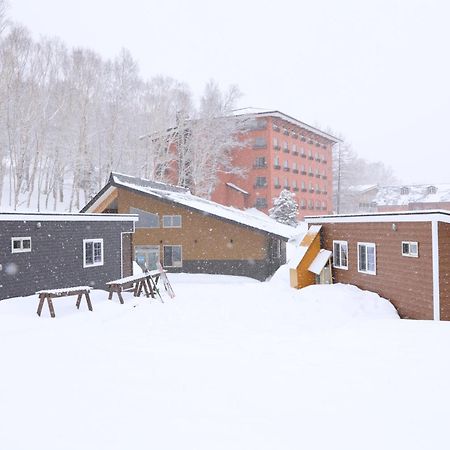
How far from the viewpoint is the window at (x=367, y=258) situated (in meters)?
16.7

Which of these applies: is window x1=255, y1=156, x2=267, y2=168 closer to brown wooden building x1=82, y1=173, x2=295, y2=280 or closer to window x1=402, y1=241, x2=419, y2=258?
brown wooden building x1=82, y1=173, x2=295, y2=280

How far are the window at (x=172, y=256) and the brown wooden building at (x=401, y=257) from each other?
35.5 feet

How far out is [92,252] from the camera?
19203mm

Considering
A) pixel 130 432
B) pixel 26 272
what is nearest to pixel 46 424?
pixel 130 432

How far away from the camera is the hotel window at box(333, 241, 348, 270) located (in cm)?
1848

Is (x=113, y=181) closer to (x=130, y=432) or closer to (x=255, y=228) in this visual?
(x=255, y=228)

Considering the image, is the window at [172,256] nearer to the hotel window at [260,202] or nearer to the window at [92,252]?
the window at [92,252]

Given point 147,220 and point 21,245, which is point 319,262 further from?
point 147,220

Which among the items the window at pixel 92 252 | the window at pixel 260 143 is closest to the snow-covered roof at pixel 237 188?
the window at pixel 260 143

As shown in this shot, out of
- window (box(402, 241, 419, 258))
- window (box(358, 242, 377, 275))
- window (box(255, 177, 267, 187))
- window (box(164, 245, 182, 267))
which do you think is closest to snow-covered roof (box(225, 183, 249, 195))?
window (box(255, 177, 267, 187))

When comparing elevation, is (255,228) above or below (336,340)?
above

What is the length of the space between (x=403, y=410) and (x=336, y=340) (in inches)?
152

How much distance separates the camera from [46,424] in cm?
554

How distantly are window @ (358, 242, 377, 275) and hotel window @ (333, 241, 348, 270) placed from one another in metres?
1.00
